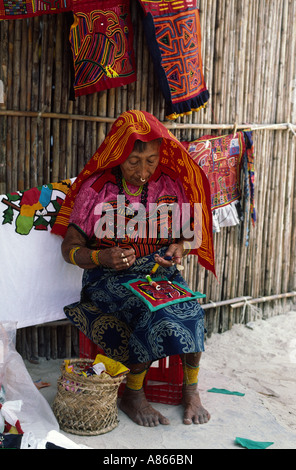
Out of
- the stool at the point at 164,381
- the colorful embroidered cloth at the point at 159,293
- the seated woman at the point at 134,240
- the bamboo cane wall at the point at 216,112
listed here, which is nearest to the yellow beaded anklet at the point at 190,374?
the seated woman at the point at 134,240

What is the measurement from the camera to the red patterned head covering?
340 centimetres

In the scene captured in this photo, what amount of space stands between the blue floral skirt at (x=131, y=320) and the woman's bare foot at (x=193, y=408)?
32 cm

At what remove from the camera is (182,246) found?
3.64m

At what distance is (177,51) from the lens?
4.17 metres

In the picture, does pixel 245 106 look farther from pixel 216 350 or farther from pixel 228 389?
pixel 228 389

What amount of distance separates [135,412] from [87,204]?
126 cm

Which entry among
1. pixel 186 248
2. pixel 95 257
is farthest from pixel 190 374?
pixel 95 257

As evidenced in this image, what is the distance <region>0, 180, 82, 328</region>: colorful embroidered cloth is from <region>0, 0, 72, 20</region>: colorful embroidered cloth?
108 centimetres

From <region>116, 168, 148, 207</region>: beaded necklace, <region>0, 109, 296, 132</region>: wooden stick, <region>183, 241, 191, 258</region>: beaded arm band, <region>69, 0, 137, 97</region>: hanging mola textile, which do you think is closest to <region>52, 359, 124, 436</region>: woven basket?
<region>183, 241, 191, 258</region>: beaded arm band

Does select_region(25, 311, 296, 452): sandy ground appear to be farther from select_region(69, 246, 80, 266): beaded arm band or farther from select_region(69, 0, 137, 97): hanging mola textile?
select_region(69, 0, 137, 97): hanging mola textile

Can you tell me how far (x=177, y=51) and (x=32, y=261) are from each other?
1.86 m

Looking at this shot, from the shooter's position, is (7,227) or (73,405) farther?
(7,227)
